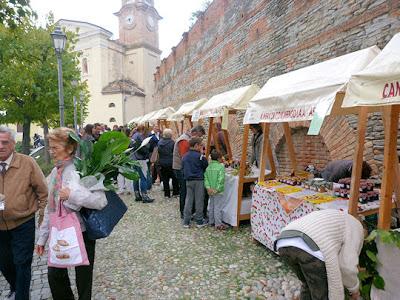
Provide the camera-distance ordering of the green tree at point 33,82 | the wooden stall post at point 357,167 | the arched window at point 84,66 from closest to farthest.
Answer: the wooden stall post at point 357,167
the green tree at point 33,82
the arched window at point 84,66

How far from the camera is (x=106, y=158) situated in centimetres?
294

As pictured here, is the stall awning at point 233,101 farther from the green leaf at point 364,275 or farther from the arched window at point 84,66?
the arched window at point 84,66

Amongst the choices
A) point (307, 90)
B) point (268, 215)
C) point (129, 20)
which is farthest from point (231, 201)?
point (129, 20)

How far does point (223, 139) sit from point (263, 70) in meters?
2.79

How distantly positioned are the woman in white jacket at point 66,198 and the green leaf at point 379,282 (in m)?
2.41

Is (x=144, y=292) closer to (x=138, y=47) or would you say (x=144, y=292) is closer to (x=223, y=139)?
(x=223, y=139)

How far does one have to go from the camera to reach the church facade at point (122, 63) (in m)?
38.9

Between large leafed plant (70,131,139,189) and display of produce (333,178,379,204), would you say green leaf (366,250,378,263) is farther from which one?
large leafed plant (70,131,139,189)

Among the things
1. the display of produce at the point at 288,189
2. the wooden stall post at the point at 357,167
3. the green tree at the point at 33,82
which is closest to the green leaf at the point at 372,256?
the wooden stall post at the point at 357,167

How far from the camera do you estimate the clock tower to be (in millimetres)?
41438

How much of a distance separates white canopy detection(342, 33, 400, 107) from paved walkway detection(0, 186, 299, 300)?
2.20 m

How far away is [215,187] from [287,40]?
15.2 feet

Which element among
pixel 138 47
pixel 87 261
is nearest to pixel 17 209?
pixel 87 261

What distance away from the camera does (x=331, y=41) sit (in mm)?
6527
